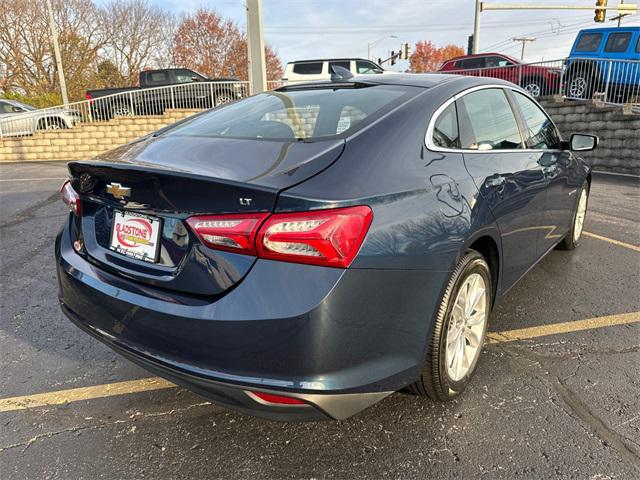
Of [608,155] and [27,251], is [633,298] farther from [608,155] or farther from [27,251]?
[608,155]

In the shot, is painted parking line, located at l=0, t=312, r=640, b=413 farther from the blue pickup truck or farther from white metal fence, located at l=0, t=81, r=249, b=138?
white metal fence, located at l=0, t=81, r=249, b=138

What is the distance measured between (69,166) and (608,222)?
6140mm

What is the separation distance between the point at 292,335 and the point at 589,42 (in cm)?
1547

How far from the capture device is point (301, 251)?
1631 mm

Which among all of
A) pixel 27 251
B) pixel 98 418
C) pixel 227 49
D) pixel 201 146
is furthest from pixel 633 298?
pixel 227 49

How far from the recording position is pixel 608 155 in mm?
10555

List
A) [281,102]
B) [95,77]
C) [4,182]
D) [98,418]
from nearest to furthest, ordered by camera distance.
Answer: [98,418]
[281,102]
[4,182]
[95,77]

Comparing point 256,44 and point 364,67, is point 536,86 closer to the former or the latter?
point 364,67

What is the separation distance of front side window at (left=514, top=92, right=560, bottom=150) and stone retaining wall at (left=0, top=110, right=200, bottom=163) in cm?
1278

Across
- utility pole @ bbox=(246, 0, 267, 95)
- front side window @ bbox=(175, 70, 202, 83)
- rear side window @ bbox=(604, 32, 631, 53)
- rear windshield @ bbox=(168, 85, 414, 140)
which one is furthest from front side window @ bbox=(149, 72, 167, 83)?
rear windshield @ bbox=(168, 85, 414, 140)

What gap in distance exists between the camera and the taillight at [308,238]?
1628 millimetres

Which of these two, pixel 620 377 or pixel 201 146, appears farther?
pixel 620 377

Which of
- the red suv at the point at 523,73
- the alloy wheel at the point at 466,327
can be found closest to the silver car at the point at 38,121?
the red suv at the point at 523,73

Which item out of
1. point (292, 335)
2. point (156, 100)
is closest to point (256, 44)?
point (156, 100)
